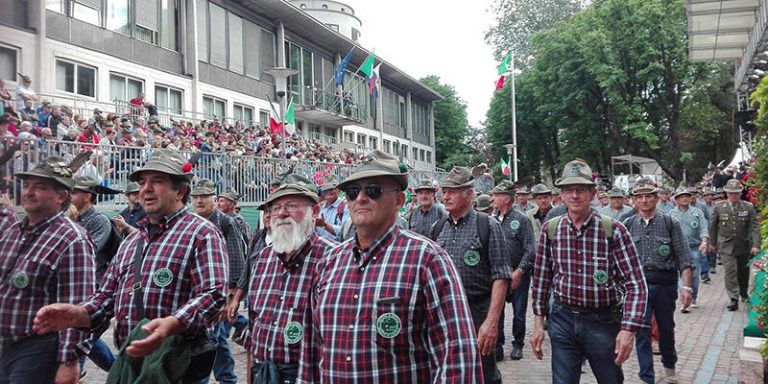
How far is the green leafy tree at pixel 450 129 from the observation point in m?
59.2

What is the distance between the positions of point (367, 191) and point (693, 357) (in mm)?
7043

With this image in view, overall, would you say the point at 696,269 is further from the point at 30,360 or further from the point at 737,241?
the point at 30,360

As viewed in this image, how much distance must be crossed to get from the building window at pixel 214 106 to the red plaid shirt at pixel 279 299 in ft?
71.5

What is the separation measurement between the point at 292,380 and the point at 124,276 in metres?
1.22

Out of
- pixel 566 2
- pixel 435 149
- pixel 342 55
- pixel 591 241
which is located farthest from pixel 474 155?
pixel 591 241

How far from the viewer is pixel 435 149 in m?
58.8

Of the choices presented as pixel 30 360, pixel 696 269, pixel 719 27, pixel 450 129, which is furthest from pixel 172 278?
pixel 450 129

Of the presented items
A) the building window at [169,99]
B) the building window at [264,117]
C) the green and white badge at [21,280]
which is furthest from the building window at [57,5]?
the green and white badge at [21,280]

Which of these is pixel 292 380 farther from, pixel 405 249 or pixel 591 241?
pixel 591 241

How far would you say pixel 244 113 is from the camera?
28531 mm

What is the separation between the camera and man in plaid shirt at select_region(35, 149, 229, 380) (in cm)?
384

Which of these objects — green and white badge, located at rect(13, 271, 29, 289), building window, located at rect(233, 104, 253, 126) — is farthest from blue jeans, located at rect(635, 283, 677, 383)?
building window, located at rect(233, 104, 253, 126)

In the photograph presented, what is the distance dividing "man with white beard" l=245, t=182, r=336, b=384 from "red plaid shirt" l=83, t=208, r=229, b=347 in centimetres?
31

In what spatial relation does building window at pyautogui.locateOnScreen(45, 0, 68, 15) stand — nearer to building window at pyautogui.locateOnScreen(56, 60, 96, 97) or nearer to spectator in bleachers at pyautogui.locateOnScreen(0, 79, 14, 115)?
building window at pyautogui.locateOnScreen(56, 60, 96, 97)
